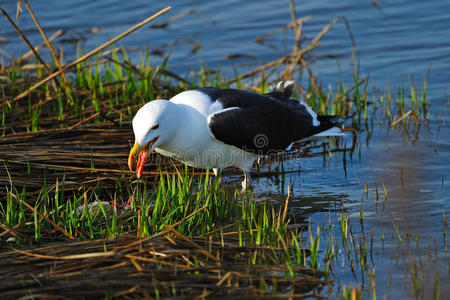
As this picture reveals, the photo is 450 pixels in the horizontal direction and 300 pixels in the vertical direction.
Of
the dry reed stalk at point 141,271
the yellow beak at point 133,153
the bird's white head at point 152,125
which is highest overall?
the bird's white head at point 152,125

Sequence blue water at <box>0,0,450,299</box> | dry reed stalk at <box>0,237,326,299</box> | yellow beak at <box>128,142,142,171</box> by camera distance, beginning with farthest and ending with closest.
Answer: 1. yellow beak at <box>128,142,142,171</box>
2. blue water at <box>0,0,450,299</box>
3. dry reed stalk at <box>0,237,326,299</box>

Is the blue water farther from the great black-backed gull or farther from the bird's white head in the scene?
the bird's white head

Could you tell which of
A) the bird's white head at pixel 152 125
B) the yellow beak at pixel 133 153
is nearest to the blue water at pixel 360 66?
the bird's white head at pixel 152 125

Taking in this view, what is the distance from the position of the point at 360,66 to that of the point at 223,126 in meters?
4.95

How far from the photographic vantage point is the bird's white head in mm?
4980

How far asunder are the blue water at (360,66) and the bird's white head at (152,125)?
4.19 feet

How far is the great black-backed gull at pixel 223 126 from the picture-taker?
5086 millimetres

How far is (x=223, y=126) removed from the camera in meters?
5.48

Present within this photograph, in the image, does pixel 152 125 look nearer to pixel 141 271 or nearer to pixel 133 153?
pixel 133 153

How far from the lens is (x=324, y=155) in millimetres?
7004

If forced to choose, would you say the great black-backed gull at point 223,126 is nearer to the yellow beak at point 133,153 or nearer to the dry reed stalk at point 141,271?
the yellow beak at point 133,153

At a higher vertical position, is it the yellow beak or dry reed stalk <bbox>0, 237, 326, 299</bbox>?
the yellow beak

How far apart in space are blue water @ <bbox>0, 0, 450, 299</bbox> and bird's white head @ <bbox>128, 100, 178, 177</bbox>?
A: 1278 mm

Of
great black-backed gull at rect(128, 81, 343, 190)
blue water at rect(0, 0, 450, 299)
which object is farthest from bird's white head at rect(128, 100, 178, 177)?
blue water at rect(0, 0, 450, 299)
